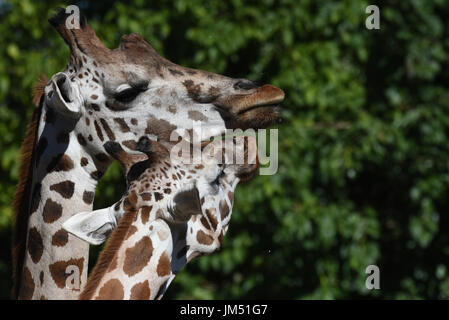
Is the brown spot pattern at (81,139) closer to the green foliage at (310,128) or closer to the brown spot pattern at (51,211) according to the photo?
the brown spot pattern at (51,211)

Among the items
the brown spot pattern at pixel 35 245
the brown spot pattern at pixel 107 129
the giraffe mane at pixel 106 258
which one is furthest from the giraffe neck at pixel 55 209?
the giraffe mane at pixel 106 258

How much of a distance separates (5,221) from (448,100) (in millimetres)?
3040

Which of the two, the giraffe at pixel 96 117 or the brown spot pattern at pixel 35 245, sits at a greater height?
the giraffe at pixel 96 117

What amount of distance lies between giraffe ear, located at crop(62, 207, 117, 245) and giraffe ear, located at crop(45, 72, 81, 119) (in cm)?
45

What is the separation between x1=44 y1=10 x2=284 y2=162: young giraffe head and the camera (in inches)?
90.7

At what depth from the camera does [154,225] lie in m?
1.89

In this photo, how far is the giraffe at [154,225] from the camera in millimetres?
1818

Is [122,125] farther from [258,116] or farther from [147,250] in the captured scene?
[147,250]

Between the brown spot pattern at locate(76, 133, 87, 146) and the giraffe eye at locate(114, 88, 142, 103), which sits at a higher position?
the giraffe eye at locate(114, 88, 142, 103)

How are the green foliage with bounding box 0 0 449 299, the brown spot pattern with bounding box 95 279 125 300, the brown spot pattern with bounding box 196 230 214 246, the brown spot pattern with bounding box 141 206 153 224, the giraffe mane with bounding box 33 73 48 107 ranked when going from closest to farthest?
1. the brown spot pattern with bounding box 95 279 125 300
2. the brown spot pattern with bounding box 141 206 153 224
3. the brown spot pattern with bounding box 196 230 214 246
4. the giraffe mane with bounding box 33 73 48 107
5. the green foliage with bounding box 0 0 449 299

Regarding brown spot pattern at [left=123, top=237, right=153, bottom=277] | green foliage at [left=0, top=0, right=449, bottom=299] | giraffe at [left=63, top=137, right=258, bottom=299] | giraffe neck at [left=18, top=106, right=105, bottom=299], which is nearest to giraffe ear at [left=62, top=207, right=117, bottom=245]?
giraffe at [left=63, top=137, right=258, bottom=299]

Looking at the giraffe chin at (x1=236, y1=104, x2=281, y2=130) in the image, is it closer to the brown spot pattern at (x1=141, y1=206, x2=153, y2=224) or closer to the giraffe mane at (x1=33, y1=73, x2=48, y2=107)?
the brown spot pattern at (x1=141, y1=206, x2=153, y2=224)
